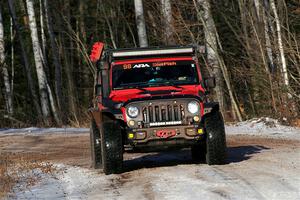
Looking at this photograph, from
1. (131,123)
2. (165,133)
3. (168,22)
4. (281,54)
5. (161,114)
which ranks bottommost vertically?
(165,133)

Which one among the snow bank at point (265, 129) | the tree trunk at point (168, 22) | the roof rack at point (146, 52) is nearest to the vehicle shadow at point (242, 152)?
the roof rack at point (146, 52)

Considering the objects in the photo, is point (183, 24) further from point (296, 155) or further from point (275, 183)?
point (275, 183)

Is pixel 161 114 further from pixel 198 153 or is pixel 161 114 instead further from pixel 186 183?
pixel 186 183

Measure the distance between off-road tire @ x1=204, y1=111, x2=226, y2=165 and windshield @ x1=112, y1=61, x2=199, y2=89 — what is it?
1.16 metres

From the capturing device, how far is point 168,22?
2511 cm

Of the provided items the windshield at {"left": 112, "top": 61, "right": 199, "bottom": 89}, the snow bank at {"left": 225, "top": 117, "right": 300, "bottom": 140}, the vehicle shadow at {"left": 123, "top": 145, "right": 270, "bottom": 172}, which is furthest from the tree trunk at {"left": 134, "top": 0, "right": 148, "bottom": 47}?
the windshield at {"left": 112, "top": 61, "right": 199, "bottom": 89}

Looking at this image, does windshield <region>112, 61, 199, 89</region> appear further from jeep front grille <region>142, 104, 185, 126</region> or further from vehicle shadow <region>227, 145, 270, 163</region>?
vehicle shadow <region>227, 145, 270, 163</region>

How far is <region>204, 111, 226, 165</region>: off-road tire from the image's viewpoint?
11773mm

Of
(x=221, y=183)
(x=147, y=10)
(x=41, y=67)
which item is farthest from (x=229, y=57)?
(x=221, y=183)

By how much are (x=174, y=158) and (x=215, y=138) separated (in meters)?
2.39

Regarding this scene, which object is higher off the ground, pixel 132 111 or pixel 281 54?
pixel 281 54

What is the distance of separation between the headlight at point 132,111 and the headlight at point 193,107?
0.83 m

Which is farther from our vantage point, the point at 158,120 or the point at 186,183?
the point at 158,120

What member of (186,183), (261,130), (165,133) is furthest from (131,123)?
(261,130)
